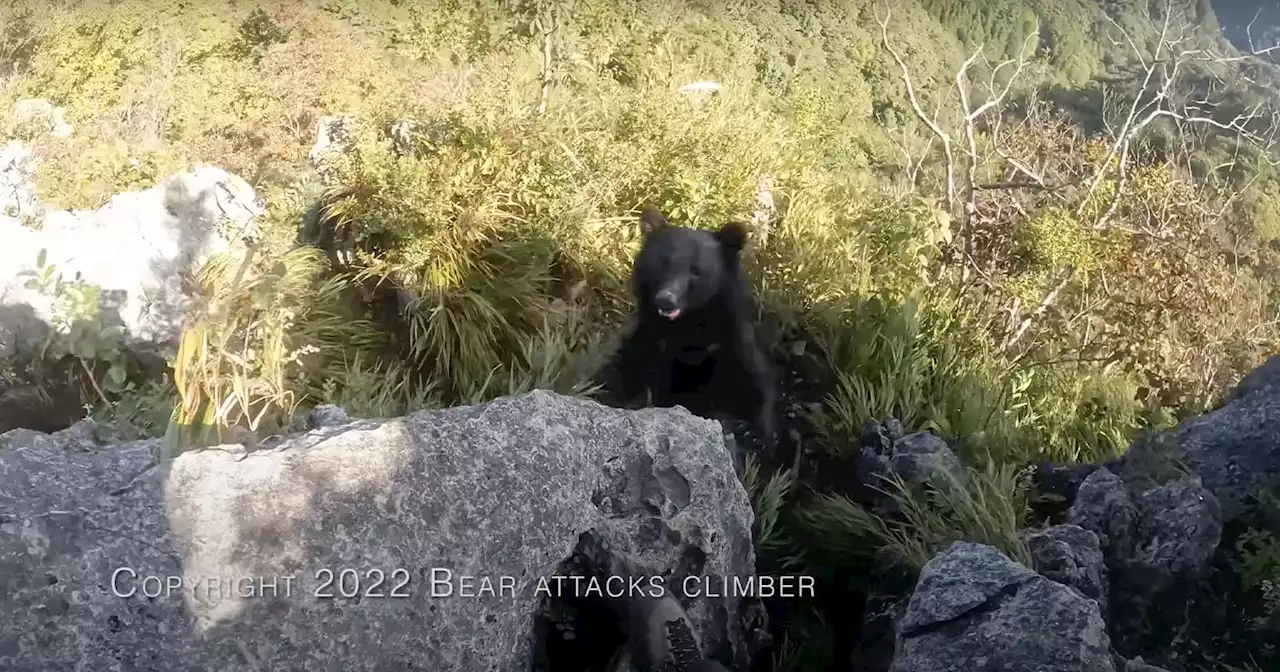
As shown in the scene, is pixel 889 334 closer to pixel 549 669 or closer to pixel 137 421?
pixel 549 669

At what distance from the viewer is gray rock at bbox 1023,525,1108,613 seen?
224cm

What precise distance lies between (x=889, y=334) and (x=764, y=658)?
1.62 m

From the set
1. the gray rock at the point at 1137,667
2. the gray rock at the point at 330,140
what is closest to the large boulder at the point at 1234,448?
the gray rock at the point at 1137,667

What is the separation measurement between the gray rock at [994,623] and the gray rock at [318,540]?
0.59 meters

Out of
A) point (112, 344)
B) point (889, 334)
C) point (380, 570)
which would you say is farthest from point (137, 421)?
point (889, 334)

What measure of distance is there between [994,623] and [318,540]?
4.65ft

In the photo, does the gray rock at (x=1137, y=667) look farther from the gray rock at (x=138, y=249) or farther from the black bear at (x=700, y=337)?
the gray rock at (x=138, y=249)

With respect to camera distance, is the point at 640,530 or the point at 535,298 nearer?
the point at 640,530

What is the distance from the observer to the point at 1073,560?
2.27 meters

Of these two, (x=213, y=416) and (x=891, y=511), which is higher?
(x=213, y=416)

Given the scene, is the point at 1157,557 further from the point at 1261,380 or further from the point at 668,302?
the point at 668,302

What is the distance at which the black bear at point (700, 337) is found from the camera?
3012 millimetres

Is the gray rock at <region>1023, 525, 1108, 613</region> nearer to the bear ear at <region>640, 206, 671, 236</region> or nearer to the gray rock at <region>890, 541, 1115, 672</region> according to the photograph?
the gray rock at <region>890, 541, 1115, 672</region>

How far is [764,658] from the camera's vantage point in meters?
2.50
